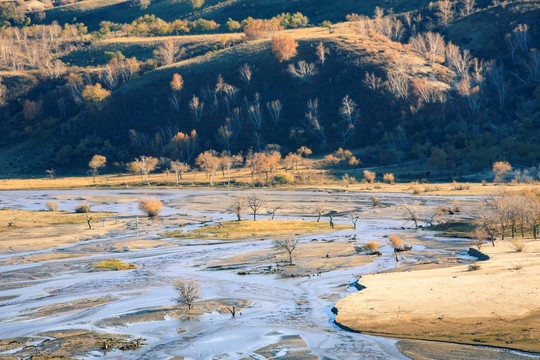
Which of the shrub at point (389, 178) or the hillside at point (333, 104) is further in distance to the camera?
the hillside at point (333, 104)

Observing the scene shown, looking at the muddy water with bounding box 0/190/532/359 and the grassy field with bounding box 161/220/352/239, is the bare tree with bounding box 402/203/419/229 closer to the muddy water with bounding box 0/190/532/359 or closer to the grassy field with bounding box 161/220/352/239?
the muddy water with bounding box 0/190/532/359

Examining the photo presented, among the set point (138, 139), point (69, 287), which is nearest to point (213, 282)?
point (69, 287)

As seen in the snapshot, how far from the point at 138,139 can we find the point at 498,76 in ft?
371

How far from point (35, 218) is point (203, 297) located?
5367 cm

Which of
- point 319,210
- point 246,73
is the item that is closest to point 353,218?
point 319,210

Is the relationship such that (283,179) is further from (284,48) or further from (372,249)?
(284,48)

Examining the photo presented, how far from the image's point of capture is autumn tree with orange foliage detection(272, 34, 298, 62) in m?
186

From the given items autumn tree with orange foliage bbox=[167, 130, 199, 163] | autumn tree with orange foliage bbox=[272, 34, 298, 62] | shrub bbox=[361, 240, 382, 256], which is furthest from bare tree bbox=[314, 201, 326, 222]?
autumn tree with orange foliage bbox=[272, 34, 298, 62]

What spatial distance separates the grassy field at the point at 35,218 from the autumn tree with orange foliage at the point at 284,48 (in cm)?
10863

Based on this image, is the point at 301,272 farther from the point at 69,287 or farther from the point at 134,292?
the point at 69,287

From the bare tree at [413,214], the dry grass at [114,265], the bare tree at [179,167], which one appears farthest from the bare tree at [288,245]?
the bare tree at [179,167]

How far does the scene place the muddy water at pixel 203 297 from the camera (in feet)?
106

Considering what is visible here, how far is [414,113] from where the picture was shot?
158625mm

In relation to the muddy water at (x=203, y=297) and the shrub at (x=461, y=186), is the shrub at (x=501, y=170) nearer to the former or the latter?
the shrub at (x=461, y=186)
